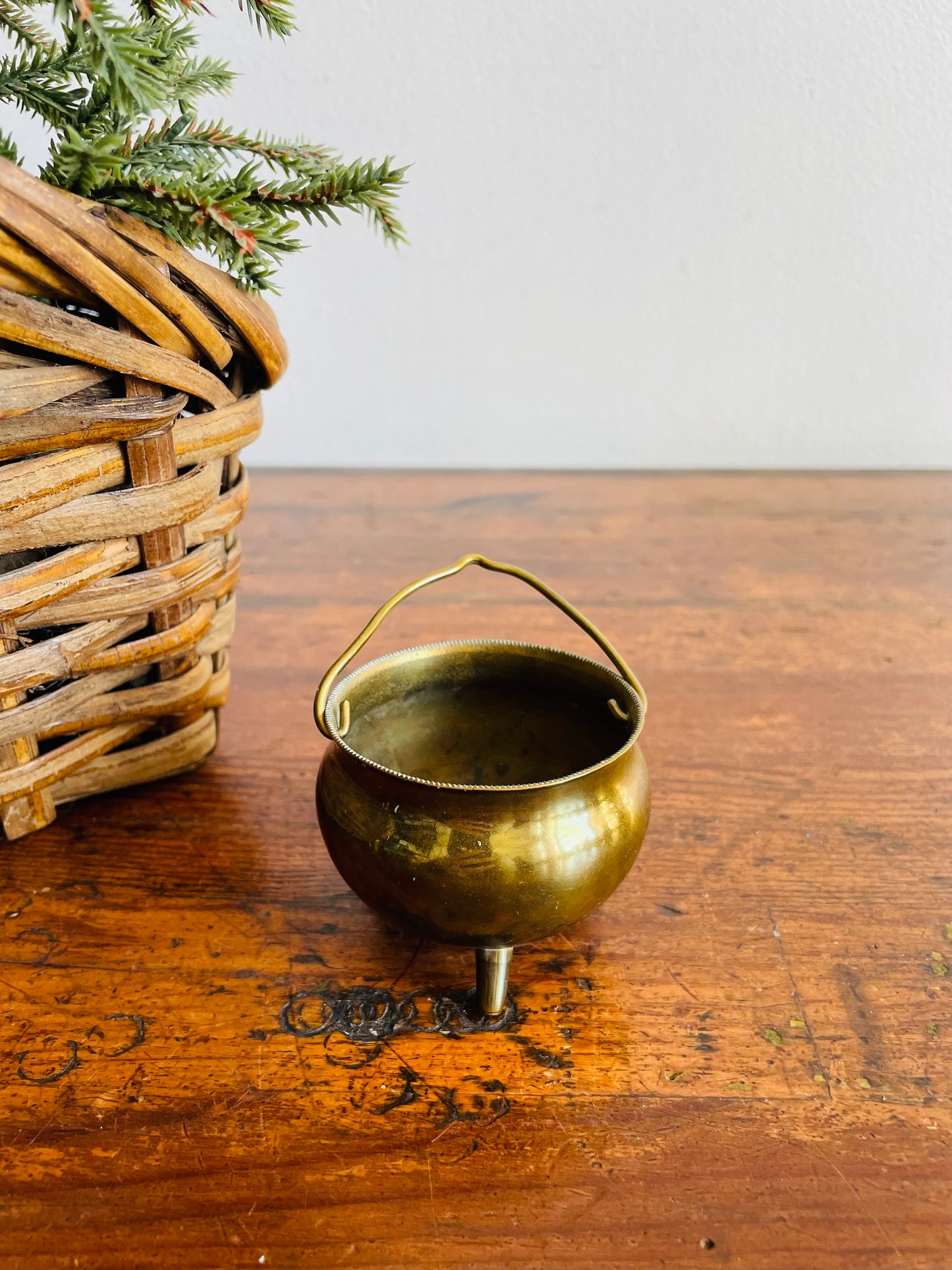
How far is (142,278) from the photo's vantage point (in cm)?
46

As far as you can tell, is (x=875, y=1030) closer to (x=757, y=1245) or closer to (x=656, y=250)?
(x=757, y=1245)

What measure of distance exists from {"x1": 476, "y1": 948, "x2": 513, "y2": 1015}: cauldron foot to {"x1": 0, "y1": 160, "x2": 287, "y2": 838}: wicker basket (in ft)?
0.78

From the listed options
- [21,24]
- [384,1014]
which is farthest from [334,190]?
[384,1014]

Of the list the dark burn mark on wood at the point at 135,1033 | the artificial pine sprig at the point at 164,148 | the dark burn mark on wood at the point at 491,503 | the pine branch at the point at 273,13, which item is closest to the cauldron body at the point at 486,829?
the dark burn mark on wood at the point at 135,1033

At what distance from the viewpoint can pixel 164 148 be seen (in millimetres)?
483

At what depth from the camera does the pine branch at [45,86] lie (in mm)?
494

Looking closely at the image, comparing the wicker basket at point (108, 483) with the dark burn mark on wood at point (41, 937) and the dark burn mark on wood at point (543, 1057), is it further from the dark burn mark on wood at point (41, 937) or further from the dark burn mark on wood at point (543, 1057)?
the dark burn mark on wood at point (543, 1057)

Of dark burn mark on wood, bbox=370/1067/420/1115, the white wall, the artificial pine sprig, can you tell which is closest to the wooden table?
dark burn mark on wood, bbox=370/1067/420/1115

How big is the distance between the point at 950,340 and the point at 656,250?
0.42 meters

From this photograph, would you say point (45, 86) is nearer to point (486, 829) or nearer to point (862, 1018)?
point (486, 829)

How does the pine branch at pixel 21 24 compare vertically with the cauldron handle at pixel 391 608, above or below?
above

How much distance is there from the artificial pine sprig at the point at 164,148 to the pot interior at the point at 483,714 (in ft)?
0.71

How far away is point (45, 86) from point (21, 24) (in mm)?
36

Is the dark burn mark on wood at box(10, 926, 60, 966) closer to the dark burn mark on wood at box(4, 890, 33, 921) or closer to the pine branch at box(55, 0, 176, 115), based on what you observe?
the dark burn mark on wood at box(4, 890, 33, 921)
